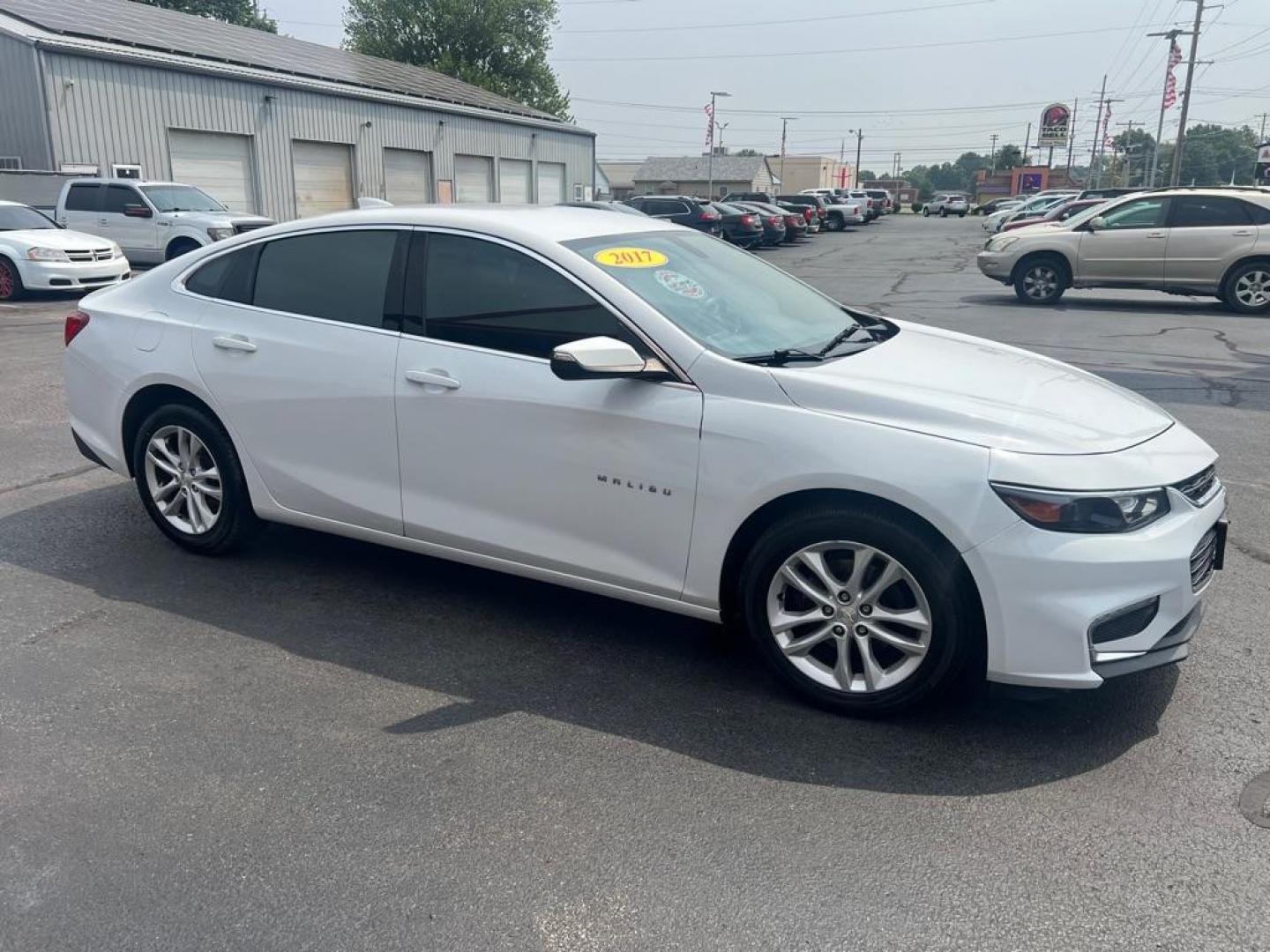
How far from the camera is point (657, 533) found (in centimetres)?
373

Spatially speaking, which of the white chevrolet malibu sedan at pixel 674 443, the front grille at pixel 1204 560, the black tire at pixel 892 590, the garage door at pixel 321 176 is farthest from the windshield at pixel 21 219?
the front grille at pixel 1204 560

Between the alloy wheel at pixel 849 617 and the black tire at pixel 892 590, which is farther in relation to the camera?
the alloy wheel at pixel 849 617

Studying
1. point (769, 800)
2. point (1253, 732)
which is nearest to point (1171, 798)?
point (1253, 732)

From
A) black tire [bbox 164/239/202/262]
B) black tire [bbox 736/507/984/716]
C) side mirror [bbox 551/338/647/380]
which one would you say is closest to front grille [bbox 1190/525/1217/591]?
black tire [bbox 736/507/984/716]

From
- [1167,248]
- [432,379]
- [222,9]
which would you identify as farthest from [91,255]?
[222,9]

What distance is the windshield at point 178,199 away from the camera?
18027mm

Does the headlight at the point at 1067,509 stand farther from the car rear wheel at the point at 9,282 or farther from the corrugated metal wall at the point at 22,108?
the corrugated metal wall at the point at 22,108

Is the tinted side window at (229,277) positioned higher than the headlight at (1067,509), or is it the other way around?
the tinted side window at (229,277)

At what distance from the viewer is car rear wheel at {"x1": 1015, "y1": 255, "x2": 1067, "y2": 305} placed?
16266 millimetres

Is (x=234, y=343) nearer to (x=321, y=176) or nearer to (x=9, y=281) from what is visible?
(x=9, y=281)

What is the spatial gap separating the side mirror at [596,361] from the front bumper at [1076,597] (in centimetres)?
127

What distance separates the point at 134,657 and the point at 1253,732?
3.97 metres

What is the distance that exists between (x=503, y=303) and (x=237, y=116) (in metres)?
24.7

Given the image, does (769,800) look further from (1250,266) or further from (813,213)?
(813,213)
